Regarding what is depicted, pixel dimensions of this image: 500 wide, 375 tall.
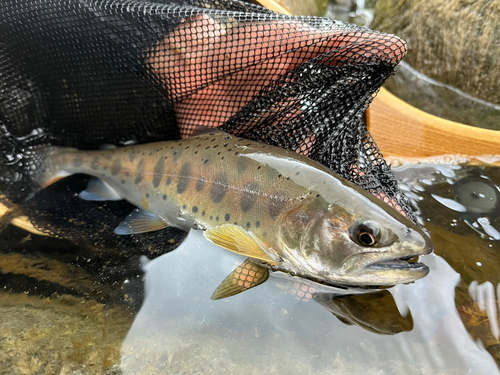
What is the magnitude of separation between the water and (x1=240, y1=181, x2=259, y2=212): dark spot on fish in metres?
0.34

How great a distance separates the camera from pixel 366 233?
Answer: 4.63ft

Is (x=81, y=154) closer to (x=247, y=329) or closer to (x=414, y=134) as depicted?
(x=247, y=329)

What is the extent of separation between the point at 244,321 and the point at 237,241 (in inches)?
16.1

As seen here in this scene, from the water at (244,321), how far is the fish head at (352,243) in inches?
8.8

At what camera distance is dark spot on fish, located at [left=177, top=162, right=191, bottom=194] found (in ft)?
6.55

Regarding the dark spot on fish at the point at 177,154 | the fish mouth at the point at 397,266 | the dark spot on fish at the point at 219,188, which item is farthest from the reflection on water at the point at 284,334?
the dark spot on fish at the point at 177,154

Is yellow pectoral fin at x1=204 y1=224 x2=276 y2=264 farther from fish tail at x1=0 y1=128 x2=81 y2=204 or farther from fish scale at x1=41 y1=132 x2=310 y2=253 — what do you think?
fish tail at x1=0 y1=128 x2=81 y2=204

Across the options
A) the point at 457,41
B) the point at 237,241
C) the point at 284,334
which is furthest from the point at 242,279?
the point at 457,41

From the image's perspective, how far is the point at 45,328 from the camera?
1.41 meters

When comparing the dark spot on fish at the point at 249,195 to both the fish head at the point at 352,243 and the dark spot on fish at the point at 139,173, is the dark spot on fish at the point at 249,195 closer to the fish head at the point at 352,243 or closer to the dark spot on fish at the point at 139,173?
the fish head at the point at 352,243

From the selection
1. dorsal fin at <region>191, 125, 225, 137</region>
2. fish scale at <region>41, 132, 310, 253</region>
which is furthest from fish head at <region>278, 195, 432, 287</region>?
dorsal fin at <region>191, 125, 225, 137</region>

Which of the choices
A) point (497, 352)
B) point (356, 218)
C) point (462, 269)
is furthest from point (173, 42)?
point (497, 352)

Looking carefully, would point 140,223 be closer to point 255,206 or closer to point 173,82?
point 255,206

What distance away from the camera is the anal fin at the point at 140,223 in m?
2.07
